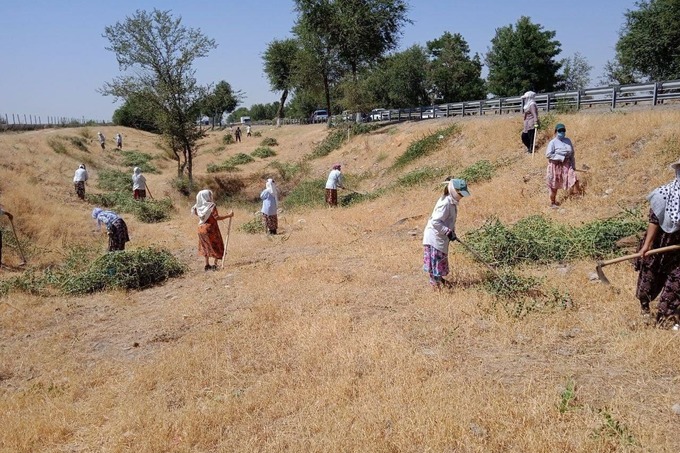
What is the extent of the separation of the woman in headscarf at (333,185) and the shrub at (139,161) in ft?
63.6

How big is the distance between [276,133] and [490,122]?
26.5 m

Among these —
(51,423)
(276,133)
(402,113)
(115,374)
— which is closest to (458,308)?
(115,374)

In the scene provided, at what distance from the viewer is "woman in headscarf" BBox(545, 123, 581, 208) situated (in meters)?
9.78

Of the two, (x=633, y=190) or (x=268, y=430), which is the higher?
(x=633, y=190)

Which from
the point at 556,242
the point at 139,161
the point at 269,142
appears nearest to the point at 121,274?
the point at 556,242

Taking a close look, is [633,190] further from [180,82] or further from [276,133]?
[276,133]

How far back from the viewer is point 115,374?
5277 millimetres

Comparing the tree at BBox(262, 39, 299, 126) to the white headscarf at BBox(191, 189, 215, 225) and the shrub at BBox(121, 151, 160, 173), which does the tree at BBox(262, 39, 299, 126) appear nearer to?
the shrub at BBox(121, 151, 160, 173)

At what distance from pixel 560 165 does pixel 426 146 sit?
9396 millimetres

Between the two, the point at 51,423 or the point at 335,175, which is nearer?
the point at 51,423

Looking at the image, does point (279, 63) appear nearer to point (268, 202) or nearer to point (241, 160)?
point (241, 160)

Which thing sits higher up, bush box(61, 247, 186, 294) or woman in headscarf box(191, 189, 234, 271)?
woman in headscarf box(191, 189, 234, 271)

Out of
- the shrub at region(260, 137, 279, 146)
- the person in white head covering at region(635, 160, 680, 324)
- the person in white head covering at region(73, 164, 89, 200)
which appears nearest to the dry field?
the person in white head covering at region(635, 160, 680, 324)

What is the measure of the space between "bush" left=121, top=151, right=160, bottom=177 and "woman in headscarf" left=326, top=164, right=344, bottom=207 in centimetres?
1939
